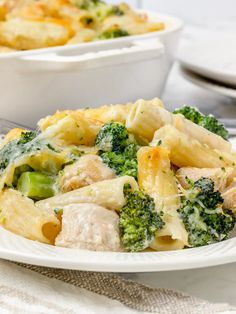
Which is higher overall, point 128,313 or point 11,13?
point 128,313

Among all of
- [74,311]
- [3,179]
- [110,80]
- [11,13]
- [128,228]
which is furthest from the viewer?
[11,13]

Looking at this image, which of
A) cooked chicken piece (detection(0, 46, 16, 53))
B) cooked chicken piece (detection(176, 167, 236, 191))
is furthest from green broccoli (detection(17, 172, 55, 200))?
cooked chicken piece (detection(0, 46, 16, 53))

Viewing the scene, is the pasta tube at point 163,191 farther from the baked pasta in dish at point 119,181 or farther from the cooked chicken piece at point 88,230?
the cooked chicken piece at point 88,230

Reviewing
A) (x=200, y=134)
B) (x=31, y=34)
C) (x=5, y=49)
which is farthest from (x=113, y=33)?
(x=200, y=134)

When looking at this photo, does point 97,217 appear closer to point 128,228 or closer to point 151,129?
point 128,228

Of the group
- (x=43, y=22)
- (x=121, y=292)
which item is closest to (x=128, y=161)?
(x=121, y=292)

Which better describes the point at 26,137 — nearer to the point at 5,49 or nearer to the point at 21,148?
the point at 21,148

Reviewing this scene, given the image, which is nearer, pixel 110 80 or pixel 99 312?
pixel 99 312
